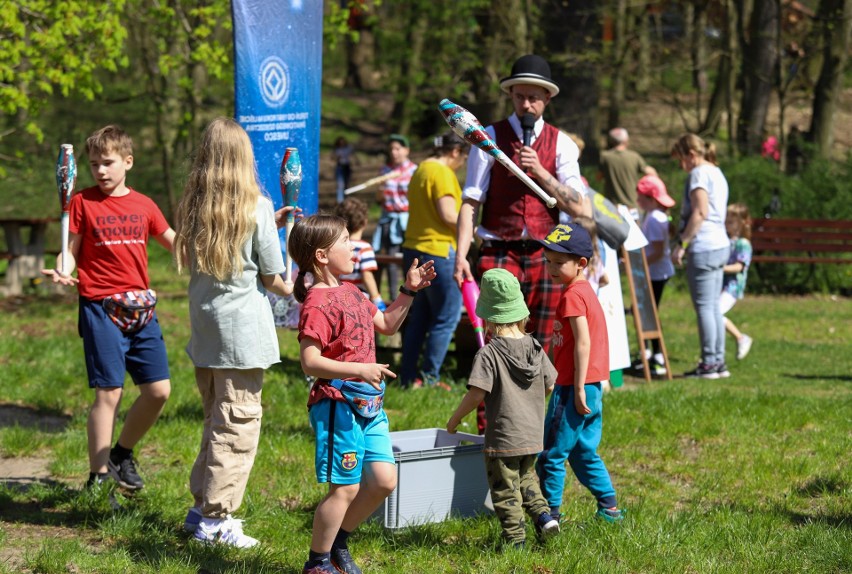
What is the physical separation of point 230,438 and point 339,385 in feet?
2.74

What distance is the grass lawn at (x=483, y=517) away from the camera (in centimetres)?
456

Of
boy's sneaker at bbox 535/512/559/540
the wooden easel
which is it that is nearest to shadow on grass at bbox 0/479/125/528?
boy's sneaker at bbox 535/512/559/540

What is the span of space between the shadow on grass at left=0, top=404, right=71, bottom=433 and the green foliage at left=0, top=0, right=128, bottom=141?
162 inches

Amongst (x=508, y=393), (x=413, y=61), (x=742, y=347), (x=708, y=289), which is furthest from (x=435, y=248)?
(x=413, y=61)

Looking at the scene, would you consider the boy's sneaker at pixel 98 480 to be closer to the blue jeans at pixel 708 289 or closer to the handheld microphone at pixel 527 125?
the handheld microphone at pixel 527 125

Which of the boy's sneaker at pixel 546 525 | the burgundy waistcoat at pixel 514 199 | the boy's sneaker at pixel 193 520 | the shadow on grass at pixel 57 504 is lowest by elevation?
the shadow on grass at pixel 57 504

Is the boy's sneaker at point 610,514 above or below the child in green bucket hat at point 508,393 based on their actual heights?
below

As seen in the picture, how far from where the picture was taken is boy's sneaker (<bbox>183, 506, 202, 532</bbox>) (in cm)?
486

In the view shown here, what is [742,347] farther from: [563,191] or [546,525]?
[546,525]

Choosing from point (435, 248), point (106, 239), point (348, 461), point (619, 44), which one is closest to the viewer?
point (348, 461)

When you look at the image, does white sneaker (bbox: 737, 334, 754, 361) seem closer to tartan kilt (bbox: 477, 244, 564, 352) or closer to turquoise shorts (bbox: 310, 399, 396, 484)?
tartan kilt (bbox: 477, 244, 564, 352)

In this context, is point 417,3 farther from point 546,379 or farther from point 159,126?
point 546,379

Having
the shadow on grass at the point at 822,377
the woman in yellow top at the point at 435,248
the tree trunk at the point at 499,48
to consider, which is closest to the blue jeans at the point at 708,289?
the shadow on grass at the point at 822,377

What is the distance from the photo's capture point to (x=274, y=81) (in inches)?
279
